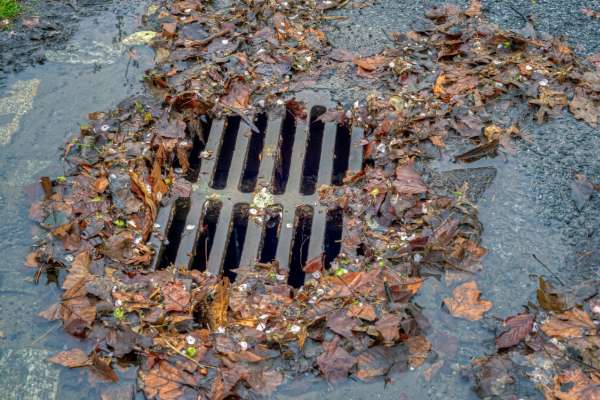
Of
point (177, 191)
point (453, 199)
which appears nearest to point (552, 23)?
point (453, 199)

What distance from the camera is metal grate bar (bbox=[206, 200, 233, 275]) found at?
234cm

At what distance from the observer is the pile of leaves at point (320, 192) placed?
2016 millimetres

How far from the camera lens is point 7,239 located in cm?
234

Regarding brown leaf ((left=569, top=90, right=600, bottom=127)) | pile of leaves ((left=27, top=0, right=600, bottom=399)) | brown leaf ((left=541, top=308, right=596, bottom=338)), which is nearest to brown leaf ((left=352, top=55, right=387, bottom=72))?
pile of leaves ((left=27, top=0, right=600, bottom=399))

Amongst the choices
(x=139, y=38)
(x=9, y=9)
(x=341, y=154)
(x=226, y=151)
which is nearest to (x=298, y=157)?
(x=341, y=154)

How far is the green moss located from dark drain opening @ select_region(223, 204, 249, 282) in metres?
1.61

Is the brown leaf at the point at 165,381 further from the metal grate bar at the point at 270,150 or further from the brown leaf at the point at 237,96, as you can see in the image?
the brown leaf at the point at 237,96

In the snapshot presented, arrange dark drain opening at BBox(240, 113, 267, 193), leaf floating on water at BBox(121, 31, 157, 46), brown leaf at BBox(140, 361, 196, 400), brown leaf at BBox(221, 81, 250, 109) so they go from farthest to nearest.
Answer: leaf floating on water at BBox(121, 31, 157, 46) → brown leaf at BBox(221, 81, 250, 109) → dark drain opening at BBox(240, 113, 267, 193) → brown leaf at BBox(140, 361, 196, 400)

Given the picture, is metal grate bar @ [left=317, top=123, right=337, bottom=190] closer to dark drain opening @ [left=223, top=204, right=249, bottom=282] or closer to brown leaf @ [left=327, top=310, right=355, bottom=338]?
dark drain opening @ [left=223, top=204, right=249, bottom=282]

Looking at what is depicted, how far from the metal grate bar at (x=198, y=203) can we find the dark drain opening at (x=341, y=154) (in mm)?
488

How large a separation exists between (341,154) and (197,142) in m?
0.61

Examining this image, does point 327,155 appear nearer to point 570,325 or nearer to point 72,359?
point 570,325

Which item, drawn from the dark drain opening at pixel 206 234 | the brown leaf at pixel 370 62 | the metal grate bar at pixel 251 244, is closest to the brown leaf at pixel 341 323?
the metal grate bar at pixel 251 244

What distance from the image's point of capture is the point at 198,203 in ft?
8.34
